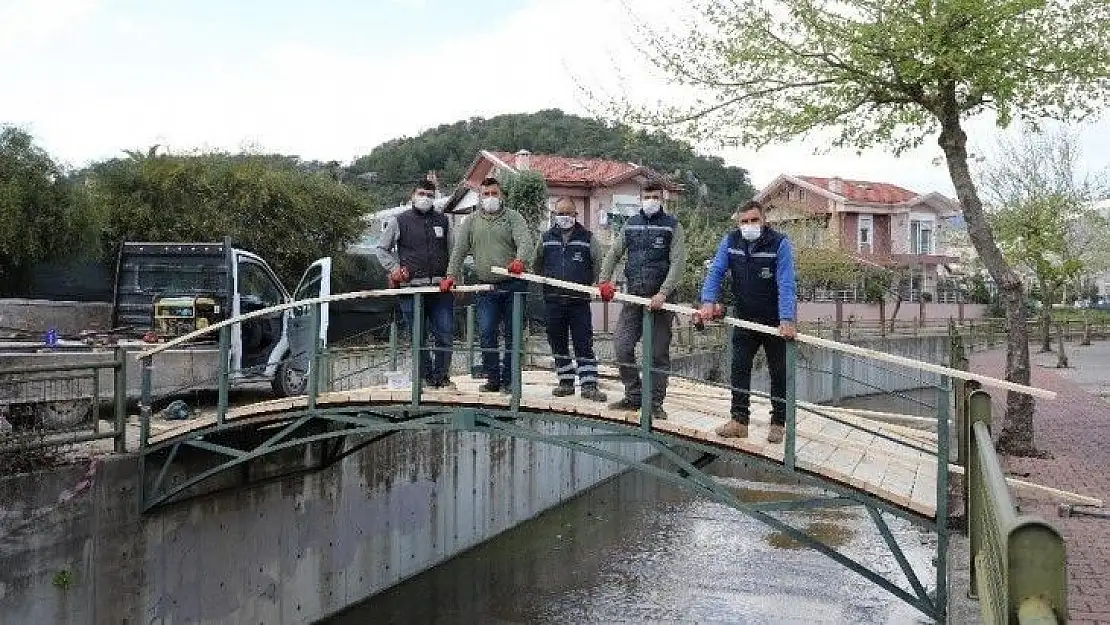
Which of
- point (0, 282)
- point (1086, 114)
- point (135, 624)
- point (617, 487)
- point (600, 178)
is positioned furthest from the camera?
point (600, 178)

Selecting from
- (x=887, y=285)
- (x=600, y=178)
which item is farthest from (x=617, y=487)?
(x=887, y=285)

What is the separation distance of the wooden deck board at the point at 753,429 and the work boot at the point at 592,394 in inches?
4.2

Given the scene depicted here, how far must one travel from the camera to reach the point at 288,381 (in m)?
12.9

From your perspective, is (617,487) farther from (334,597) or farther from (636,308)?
(636,308)

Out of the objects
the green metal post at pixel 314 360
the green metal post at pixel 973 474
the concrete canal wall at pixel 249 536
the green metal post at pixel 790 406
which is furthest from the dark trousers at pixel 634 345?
the concrete canal wall at pixel 249 536

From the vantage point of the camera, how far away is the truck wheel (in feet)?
41.0

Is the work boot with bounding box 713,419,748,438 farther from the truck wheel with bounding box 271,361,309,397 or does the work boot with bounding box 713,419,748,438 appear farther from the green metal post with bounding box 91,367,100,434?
the truck wheel with bounding box 271,361,309,397

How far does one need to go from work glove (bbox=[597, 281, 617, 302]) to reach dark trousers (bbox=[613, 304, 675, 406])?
370 millimetres

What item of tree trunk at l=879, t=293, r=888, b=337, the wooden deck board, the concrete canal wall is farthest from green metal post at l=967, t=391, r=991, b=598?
tree trunk at l=879, t=293, r=888, b=337

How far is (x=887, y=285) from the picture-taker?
48.4 m

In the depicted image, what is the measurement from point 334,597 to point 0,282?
419 inches

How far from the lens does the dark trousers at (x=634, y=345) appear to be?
7711 millimetres

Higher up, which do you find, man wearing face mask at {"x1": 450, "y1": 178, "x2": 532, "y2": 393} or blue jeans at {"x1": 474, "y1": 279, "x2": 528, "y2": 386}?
man wearing face mask at {"x1": 450, "y1": 178, "x2": 532, "y2": 393}

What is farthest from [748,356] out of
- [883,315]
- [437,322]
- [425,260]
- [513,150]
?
[513,150]
